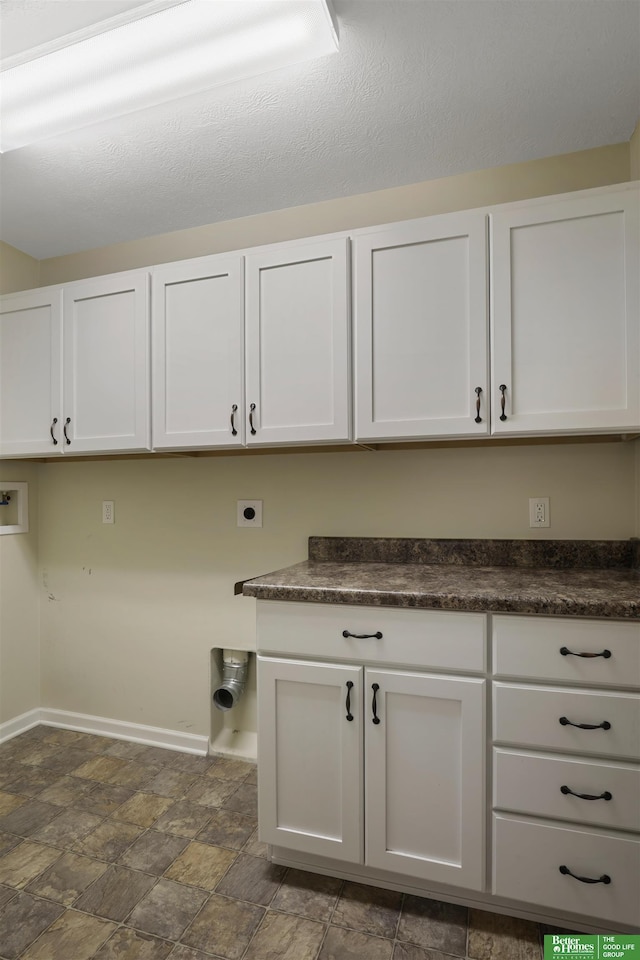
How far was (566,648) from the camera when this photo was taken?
1.42 meters

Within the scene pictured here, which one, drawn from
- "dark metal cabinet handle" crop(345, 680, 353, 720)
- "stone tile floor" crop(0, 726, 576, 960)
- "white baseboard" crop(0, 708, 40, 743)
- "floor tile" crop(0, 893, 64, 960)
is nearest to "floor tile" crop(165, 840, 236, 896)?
"stone tile floor" crop(0, 726, 576, 960)

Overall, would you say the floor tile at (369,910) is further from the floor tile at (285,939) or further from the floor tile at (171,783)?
the floor tile at (171,783)

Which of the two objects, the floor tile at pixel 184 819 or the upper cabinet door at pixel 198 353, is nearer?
the floor tile at pixel 184 819

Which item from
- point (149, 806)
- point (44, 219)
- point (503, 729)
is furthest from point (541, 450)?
point (44, 219)

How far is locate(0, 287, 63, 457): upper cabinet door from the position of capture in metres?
2.38

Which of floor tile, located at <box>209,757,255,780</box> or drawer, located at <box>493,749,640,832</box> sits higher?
drawer, located at <box>493,749,640,832</box>

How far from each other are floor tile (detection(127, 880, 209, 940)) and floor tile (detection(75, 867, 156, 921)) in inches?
1.2

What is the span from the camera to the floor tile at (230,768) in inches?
91.2

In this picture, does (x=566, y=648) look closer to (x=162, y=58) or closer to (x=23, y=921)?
(x=23, y=921)

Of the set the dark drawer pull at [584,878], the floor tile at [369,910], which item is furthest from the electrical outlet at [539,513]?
the floor tile at [369,910]

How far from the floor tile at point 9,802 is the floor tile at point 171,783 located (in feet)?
1.64

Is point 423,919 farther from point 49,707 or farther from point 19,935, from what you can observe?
point 49,707

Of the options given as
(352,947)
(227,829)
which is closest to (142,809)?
(227,829)

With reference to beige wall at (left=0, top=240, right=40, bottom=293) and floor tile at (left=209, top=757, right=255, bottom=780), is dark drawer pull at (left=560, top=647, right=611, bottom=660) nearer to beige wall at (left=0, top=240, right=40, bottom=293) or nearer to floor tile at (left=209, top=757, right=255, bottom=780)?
floor tile at (left=209, top=757, right=255, bottom=780)
